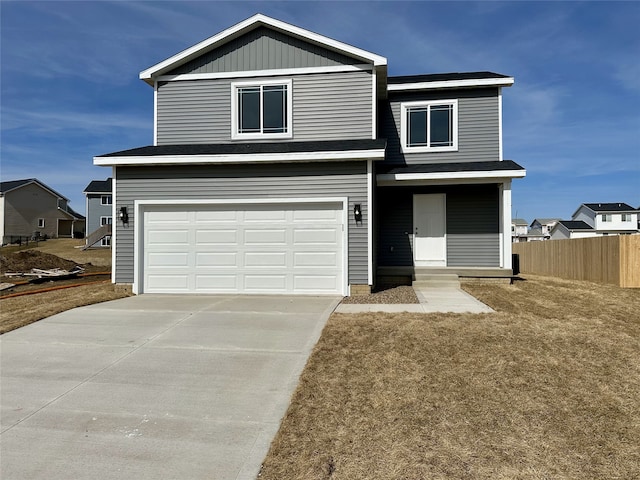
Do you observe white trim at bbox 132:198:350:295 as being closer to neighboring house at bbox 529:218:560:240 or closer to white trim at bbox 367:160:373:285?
white trim at bbox 367:160:373:285

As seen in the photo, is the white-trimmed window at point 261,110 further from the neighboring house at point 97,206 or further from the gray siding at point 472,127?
the neighboring house at point 97,206

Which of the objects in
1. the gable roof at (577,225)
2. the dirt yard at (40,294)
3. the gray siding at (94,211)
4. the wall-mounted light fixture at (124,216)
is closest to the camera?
the dirt yard at (40,294)

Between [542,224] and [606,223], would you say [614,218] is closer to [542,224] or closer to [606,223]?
[606,223]

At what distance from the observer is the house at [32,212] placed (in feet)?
144

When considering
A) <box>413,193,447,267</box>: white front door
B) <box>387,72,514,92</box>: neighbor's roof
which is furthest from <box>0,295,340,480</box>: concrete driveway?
<box>387,72,514,92</box>: neighbor's roof

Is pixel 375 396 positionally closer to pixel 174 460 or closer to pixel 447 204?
pixel 174 460

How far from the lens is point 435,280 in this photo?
12539 millimetres

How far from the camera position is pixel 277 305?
8773 millimetres

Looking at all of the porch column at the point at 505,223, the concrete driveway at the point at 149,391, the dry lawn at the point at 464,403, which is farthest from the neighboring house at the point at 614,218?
the concrete driveway at the point at 149,391

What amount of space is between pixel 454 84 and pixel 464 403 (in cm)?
1174

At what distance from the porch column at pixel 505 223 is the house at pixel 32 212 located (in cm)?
4435

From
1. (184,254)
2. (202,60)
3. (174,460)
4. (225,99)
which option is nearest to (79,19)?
(202,60)

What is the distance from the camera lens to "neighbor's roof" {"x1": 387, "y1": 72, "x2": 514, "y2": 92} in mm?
13328

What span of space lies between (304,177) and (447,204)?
5876 mm
